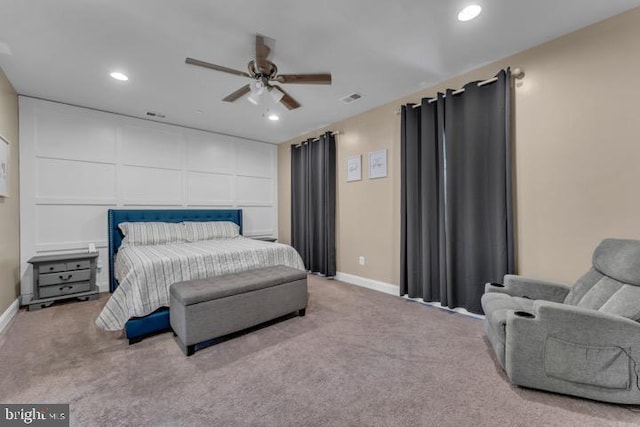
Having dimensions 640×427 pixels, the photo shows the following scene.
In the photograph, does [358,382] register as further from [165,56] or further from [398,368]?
[165,56]

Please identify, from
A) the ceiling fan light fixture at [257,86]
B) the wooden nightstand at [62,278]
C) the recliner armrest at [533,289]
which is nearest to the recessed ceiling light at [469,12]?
the ceiling fan light fixture at [257,86]

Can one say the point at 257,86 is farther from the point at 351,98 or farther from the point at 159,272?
the point at 159,272

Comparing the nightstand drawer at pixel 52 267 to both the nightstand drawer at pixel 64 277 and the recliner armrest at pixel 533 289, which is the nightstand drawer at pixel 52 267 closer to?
the nightstand drawer at pixel 64 277

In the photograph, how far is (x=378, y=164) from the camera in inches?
158

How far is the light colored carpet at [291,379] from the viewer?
1576mm

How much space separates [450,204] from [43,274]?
16.0ft

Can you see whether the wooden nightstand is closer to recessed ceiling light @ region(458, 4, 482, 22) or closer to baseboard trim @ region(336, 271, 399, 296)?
baseboard trim @ region(336, 271, 399, 296)

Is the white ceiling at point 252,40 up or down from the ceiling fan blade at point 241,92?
up

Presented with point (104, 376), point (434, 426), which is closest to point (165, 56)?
point (104, 376)

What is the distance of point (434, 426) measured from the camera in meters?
1.50

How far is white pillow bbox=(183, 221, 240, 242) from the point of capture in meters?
4.35

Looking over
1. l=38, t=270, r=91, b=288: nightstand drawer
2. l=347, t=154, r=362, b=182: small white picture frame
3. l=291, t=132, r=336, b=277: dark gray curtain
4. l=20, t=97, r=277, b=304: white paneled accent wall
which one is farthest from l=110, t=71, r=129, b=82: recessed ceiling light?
l=347, t=154, r=362, b=182: small white picture frame

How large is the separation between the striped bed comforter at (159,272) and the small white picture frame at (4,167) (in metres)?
1.28

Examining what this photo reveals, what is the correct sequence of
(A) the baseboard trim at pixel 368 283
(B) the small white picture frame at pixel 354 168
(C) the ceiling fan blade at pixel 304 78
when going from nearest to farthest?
(C) the ceiling fan blade at pixel 304 78 < (A) the baseboard trim at pixel 368 283 < (B) the small white picture frame at pixel 354 168
